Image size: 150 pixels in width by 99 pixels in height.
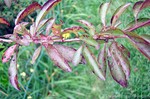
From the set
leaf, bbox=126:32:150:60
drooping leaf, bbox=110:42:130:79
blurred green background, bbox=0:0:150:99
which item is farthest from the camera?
blurred green background, bbox=0:0:150:99

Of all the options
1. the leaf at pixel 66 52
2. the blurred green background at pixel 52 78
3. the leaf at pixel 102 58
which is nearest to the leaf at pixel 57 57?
the leaf at pixel 66 52

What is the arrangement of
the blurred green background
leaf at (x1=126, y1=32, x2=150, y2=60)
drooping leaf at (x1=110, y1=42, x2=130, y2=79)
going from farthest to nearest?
the blurred green background
drooping leaf at (x1=110, y1=42, x2=130, y2=79)
leaf at (x1=126, y1=32, x2=150, y2=60)

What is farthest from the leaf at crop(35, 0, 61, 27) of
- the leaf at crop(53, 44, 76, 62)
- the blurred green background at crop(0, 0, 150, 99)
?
the blurred green background at crop(0, 0, 150, 99)

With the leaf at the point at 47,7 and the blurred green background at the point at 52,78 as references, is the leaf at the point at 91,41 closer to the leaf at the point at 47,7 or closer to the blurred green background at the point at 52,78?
the leaf at the point at 47,7

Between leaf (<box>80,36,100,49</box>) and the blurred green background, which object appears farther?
the blurred green background

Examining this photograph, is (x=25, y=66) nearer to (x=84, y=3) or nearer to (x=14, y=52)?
(x=84, y=3)

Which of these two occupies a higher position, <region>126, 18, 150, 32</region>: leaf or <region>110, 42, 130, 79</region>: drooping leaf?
<region>126, 18, 150, 32</region>: leaf

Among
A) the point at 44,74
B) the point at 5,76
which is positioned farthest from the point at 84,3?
the point at 5,76

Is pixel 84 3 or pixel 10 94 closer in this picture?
pixel 10 94

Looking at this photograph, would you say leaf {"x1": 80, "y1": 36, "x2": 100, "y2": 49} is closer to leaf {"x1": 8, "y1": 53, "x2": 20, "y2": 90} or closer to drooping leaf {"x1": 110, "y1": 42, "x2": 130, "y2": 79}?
drooping leaf {"x1": 110, "y1": 42, "x2": 130, "y2": 79}

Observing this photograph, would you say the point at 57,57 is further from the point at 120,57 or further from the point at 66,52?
the point at 120,57

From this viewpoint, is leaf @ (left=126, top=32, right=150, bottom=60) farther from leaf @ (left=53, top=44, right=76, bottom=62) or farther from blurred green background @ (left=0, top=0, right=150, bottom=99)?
blurred green background @ (left=0, top=0, right=150, bottom=99)
